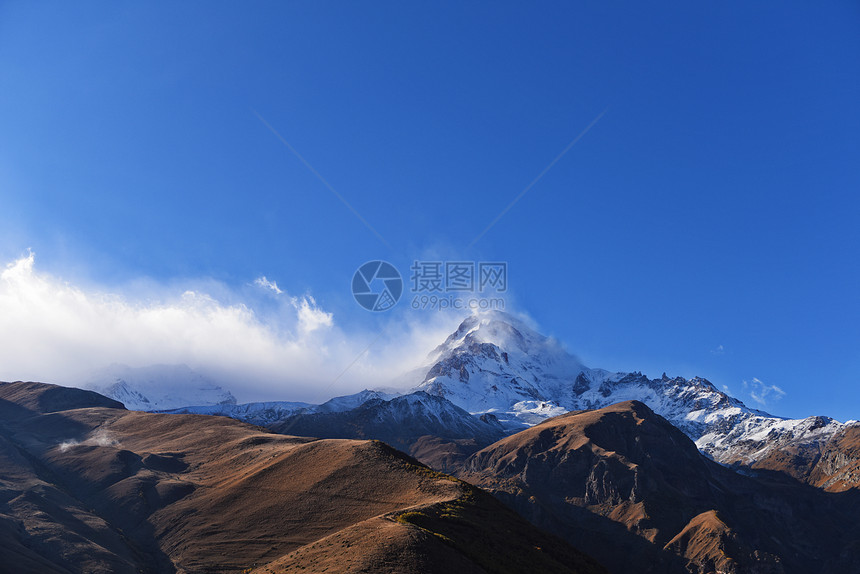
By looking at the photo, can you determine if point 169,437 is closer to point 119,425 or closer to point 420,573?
point 119,425

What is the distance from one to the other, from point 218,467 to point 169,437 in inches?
1674

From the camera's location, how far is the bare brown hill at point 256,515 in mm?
69712

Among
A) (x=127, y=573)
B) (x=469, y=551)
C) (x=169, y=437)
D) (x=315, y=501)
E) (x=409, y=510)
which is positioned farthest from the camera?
(x=169, y=437)

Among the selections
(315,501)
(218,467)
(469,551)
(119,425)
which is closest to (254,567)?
(315,501)

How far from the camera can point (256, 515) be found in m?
98.9

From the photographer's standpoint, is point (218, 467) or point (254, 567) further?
point (218, 467)

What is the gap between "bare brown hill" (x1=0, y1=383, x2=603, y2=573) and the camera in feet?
229

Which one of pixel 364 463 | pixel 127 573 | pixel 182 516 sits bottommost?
pixel 127 573

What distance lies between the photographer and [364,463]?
108438 millimetres

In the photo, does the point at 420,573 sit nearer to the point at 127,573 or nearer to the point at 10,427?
the point at 127,573

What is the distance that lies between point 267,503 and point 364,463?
18076 millimetres

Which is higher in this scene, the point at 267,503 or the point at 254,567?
the point at 267,503

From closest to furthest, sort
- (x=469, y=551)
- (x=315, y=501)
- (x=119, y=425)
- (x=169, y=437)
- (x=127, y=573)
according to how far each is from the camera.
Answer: (x=469, y=551) < (x=127, y=573) < (x=315, y=501) < (x=169, y=437) < (x=119, y=425)

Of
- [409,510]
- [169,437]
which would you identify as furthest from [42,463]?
[409,510]
